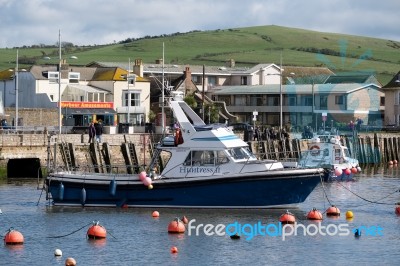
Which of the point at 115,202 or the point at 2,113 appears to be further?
the point at 2,113

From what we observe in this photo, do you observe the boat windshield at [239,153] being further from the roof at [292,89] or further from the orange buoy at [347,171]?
the roof at [292,89]

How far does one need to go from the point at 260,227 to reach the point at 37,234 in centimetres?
910

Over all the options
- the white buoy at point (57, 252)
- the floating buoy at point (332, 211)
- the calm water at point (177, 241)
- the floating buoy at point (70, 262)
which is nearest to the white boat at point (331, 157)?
the calm water at point (177, 241)

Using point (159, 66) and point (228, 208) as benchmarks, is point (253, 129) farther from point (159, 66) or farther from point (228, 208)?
point (159, 66)

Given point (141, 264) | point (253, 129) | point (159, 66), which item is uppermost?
point (159, 66)

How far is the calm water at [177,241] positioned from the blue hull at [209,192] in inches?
19.3

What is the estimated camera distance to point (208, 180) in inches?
1983

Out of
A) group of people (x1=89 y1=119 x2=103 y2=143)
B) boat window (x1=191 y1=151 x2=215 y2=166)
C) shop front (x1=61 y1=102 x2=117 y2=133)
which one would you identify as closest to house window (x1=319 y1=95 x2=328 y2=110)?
shop front (x1=61 y1=102 x2=117 y2=133)

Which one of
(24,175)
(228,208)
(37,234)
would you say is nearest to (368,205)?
(228,208)

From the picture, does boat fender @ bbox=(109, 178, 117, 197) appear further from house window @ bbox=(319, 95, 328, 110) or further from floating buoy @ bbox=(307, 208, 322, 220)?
house window @ bbox=(319, 95, 328, 110)

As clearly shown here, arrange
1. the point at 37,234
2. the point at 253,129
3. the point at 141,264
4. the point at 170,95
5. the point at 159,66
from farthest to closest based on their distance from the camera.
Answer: the point at 159,66 < the point at 253,129 < the point at 170,95 < the point at 37,234 < the point at 141,264

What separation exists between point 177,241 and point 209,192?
776 cm

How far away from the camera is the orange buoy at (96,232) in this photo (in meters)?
43.4

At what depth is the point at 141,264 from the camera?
38750mm
